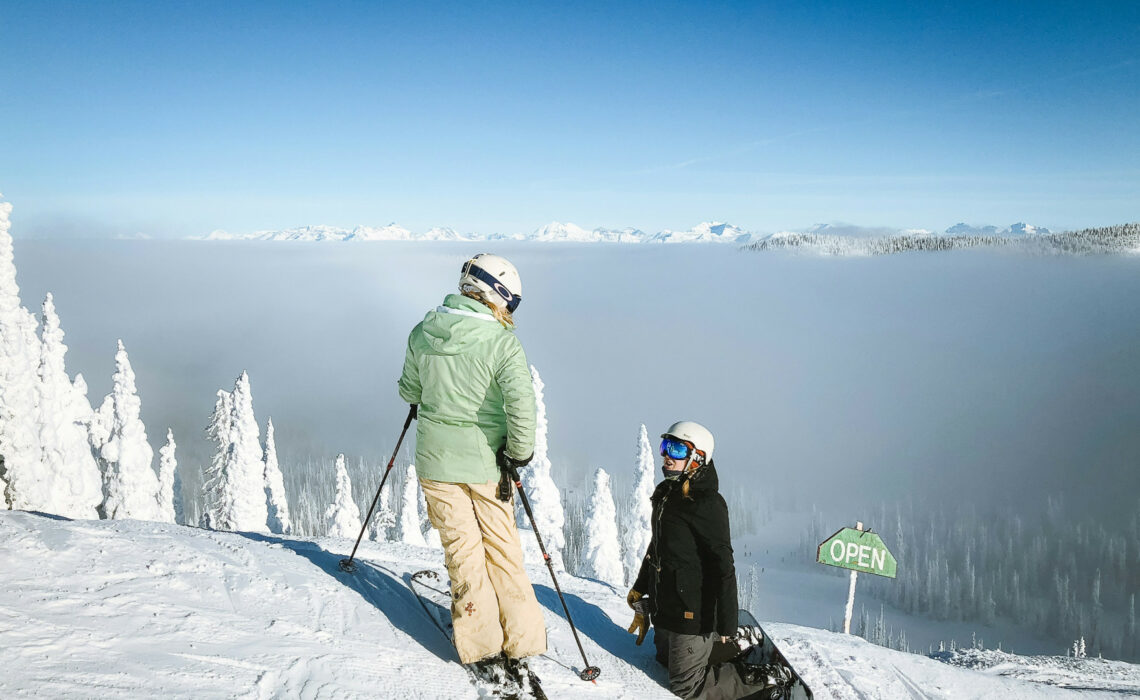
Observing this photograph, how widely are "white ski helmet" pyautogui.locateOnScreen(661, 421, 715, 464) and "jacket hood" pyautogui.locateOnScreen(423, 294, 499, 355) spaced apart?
187cm

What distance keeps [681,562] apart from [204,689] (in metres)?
3.59

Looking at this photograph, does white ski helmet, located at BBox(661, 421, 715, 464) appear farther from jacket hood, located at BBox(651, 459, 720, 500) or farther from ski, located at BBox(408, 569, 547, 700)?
ski, located at BBox(408, 569, 547, 700)

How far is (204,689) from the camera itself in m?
3.63

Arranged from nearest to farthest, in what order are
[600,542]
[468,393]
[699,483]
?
1. [468,393]
2. [699,483]
3. [600,542]

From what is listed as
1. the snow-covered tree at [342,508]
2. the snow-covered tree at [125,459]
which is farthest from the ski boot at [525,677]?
the snow-covered tree at [342,508]

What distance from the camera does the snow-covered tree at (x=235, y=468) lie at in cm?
3105

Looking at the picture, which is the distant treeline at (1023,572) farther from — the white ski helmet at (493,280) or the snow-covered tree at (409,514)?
the white ski helmet at (493,280)

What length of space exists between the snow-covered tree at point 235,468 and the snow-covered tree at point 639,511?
2131 centimetres

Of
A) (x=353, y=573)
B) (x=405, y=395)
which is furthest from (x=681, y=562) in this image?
(x=353, y=573)

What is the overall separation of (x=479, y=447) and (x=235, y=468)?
104 feet

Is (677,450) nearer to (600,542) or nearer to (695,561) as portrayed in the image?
(695,561)

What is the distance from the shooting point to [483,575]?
4879 millimetres

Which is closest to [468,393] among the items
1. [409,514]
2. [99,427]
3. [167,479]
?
[409,514]

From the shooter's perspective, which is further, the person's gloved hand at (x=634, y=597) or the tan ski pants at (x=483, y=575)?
the person's gloved hand at (x=634, y=597)
